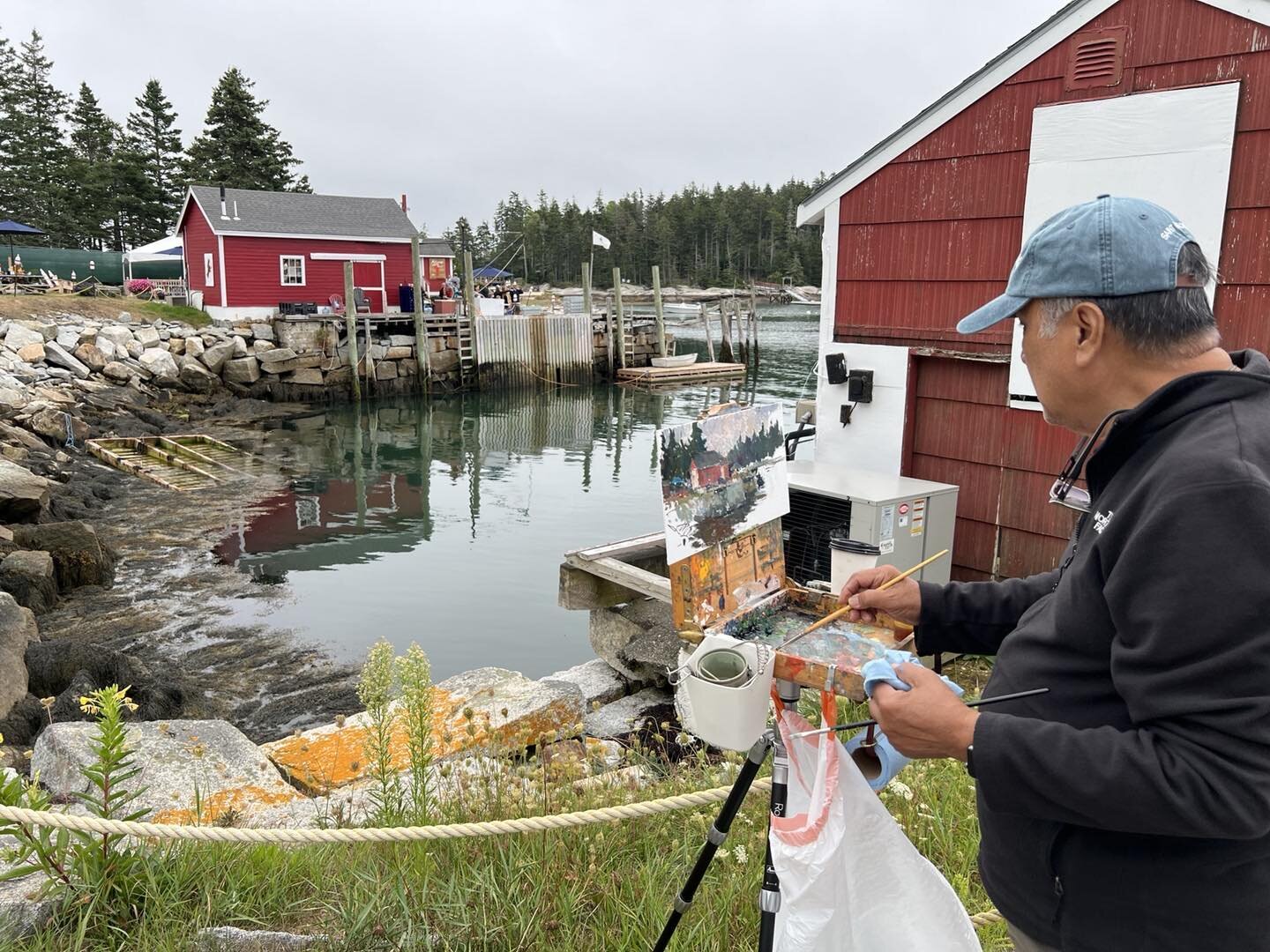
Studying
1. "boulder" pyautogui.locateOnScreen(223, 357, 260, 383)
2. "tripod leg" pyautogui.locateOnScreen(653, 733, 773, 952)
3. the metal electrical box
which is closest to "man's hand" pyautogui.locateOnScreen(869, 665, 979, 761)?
"tripod leg" pyautogui.locateOnScreen(653, 733, 773, 952)

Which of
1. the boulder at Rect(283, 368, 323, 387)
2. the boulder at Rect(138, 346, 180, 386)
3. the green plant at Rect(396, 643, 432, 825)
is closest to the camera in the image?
the green plant at Rect(396, 643, 432, 825)

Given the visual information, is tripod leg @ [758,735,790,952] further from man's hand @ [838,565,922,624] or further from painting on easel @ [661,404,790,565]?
painting on easel @ [661,404,790,565]

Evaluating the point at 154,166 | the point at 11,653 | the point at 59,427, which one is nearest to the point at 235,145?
the point at 154,166

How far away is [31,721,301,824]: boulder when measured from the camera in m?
4.45

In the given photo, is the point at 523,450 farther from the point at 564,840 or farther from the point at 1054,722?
the point at 1054,722

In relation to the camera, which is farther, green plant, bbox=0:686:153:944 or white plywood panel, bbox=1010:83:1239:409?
white plywood panel, bbox=1010:83:1239:409

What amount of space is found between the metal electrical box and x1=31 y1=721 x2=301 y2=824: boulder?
4232 mm

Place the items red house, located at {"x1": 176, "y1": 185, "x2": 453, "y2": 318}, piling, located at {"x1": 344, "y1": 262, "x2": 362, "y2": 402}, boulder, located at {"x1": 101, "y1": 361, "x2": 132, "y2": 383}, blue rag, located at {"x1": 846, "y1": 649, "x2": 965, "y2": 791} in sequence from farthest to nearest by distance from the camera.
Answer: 1. red house, located at {"x1": 176, "y1": 185, "x2": 453, "y2": 318}
2. piling, located at {"x1": 344, "y1": 262, "x2": 362, "y2": 402}
3. boulder, located at {"x1": 101, "y1": 361, "x2": 132, "y2": 383}
4. blue rag, located at {"x1": 846, "y1": 649, "x2": 965, "y2": 791}

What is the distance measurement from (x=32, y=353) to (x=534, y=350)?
15862 millimetres

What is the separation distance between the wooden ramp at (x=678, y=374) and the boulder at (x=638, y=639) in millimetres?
27130

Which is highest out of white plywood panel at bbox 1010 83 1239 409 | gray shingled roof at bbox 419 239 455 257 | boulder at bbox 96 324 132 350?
gray shingled roof at bbox 419 239 455 257

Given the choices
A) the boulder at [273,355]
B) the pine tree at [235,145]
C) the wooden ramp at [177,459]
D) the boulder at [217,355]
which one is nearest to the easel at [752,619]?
the wooden ramp at [177,459]

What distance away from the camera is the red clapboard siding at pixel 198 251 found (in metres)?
33.3

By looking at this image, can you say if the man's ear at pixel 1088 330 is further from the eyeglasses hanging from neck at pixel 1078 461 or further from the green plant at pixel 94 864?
the green plant at pixel 94 864
